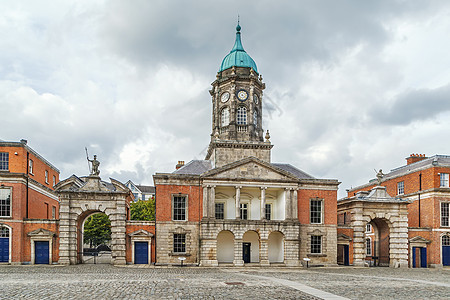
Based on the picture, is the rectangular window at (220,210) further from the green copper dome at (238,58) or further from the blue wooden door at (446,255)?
the blue wooden door at (446,255)

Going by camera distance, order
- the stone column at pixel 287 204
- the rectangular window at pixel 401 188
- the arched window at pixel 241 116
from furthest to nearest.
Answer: the rectangular window at pixel 401 188
the arched window at pixel 241 116
the stone column at pixel 287 204

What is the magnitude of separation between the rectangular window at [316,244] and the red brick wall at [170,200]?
10708 millimetres

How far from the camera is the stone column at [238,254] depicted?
38256mm

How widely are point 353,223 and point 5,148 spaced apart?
31259 millimetres

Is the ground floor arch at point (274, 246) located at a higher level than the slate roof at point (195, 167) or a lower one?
lower

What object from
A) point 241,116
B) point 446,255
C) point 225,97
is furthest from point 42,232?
point 446,255

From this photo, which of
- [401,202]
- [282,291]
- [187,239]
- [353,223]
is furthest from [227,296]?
[401,202]

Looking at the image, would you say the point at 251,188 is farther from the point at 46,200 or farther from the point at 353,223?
the point at 46,200

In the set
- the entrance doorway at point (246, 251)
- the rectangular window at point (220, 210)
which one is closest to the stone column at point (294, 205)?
the entrance doorway at point (246, 251)

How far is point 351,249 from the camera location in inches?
1630

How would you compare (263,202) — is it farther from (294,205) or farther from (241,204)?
(241,204)

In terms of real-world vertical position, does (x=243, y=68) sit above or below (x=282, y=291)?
above

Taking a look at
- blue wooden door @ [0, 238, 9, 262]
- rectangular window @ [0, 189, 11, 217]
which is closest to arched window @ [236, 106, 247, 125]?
rectangular window @ [0, 189, 11, 217]

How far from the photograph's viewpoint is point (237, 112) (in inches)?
1763
